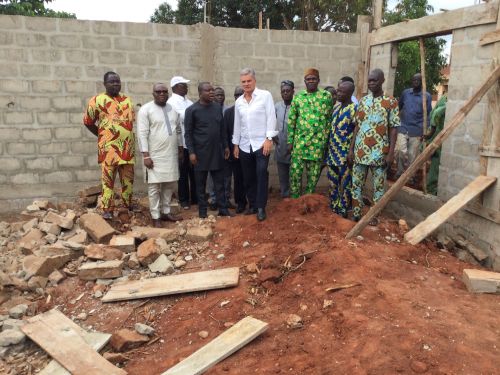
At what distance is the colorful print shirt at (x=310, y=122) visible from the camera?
5355mm

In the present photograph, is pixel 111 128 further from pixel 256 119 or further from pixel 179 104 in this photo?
pixel 256 119

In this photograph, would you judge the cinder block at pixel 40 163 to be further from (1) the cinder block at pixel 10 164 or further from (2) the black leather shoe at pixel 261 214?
(2) the black leather shoe at pixel 261 214

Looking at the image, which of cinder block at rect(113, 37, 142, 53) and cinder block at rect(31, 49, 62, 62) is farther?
cinder block at rect(113, 37, 142, 53)

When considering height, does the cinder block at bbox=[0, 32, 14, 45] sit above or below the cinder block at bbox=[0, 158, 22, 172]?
above

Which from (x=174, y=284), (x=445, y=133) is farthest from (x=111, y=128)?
(x=445, y=133)

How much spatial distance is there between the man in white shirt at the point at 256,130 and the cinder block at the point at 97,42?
2.21m

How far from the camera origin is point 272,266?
13.7 feet

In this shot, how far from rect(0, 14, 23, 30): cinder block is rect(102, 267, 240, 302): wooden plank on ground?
154 inches

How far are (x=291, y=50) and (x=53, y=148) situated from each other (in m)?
3.85

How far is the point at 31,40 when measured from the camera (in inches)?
232

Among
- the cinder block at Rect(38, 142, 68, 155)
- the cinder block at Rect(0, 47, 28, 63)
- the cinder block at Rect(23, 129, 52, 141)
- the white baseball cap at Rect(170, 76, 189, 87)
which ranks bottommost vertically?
the cinder block at Rect(38, 142, 68, 155)

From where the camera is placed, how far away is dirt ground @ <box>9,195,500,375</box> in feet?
9.11

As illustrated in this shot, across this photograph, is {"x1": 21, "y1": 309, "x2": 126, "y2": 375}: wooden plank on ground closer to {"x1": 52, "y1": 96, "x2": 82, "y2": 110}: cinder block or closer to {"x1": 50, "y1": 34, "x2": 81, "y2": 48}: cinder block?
{"x1": 52, "y1": 96, "x2": 82, "y2": 110}: cinder block

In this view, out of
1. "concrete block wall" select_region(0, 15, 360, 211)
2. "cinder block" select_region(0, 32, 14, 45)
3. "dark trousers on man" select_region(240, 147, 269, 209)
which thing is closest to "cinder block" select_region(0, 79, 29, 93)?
"concrete block wall" select_region(0, 15, 360, 211)
